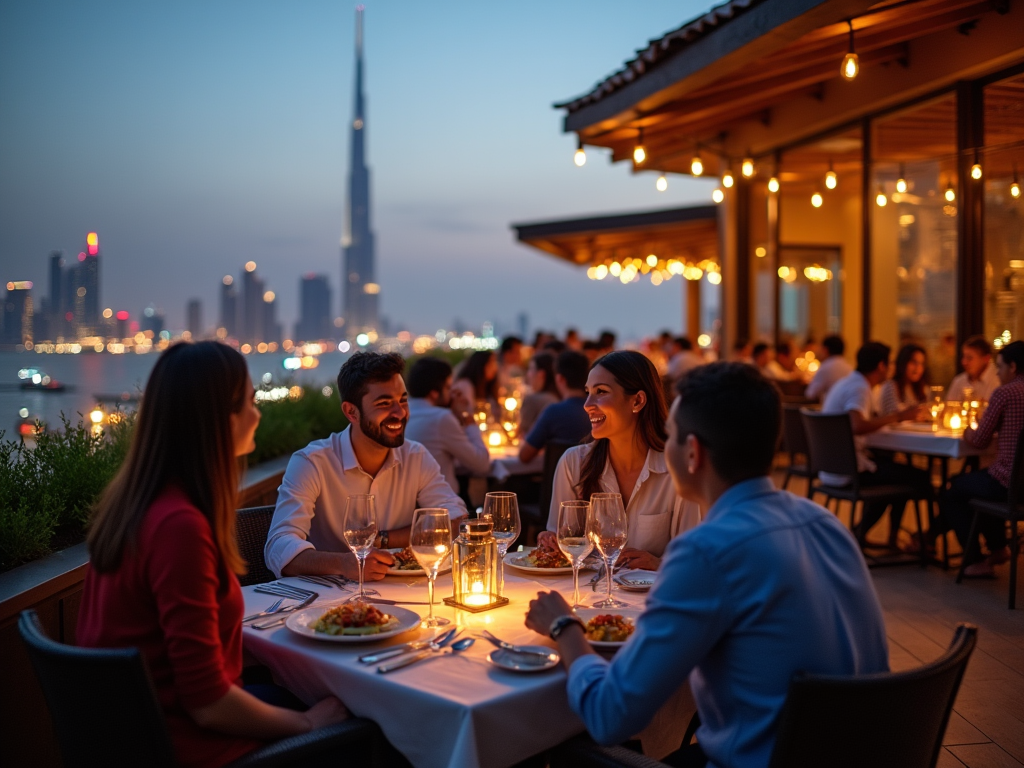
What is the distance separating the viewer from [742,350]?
37.8 feet

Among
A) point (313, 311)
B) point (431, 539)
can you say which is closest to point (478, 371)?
point (431, 539)

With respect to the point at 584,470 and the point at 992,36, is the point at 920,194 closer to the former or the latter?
the point at 992,36

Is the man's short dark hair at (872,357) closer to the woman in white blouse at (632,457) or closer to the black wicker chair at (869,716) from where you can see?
the woman in white blouse at (632,457)

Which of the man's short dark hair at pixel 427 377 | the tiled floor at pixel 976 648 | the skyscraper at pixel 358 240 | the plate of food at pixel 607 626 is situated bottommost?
the tiled floor at pixel 976 648

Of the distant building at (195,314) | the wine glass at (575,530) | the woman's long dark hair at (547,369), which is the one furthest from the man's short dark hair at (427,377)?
the distant building at (195,314)

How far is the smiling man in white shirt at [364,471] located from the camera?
298cm

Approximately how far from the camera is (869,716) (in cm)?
152

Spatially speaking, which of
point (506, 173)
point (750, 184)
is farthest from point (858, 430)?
point (506, 173)

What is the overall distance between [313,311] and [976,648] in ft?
77.8

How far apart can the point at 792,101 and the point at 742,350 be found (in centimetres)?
322

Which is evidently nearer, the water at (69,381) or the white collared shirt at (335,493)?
the white collared shirt at (335,493)

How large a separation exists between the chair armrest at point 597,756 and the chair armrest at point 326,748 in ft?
1.37

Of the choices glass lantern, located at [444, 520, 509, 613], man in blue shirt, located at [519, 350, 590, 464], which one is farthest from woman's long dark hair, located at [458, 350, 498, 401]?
glass lantern, located at [444, 520, 509, 613]

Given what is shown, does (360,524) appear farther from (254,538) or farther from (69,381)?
(69,381)
